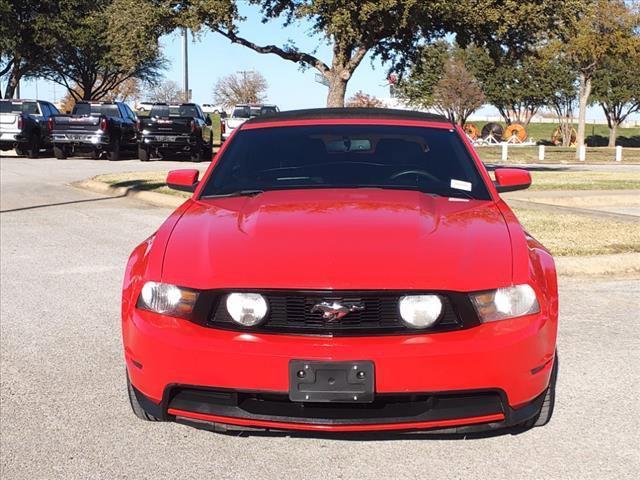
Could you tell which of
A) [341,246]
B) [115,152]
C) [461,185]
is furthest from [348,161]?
[115,152]

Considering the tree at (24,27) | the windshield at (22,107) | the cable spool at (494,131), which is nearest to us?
the windshield at (22,107)

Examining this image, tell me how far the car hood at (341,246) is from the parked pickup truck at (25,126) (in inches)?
965

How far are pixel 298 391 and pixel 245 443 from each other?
804 mm

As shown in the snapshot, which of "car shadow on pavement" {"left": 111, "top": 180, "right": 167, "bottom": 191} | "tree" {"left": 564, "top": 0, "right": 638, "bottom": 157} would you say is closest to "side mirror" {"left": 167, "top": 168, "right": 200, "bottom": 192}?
"car shadow on pavement" {"left": 111, "top": 180, "right": 167, "bottom": 191}

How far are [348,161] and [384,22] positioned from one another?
1584 cm

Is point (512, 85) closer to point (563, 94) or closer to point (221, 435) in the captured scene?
point (563, 94)

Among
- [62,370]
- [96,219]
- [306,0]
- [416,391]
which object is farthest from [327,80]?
[416,391]

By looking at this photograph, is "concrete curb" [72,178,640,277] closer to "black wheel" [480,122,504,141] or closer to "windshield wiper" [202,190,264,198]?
"windshield wiper" [202,190,264,198]

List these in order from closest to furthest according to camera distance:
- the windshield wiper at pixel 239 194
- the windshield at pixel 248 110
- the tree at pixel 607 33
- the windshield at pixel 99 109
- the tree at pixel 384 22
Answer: the windshield wiper at pixel 239 194, the tree at pixel 384 22, the windshield at pixel 99 109, the windshield at pixel 248 110, the tree at pixel 607 33

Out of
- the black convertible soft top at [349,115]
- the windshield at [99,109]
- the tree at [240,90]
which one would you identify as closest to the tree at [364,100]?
the tree at [240,90]

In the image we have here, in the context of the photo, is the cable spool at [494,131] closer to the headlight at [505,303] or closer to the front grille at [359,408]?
the headlight at [505,303]

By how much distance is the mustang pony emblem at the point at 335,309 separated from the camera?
121 inches

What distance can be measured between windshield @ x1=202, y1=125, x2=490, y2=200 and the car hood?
473 mm

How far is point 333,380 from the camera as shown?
299cm
